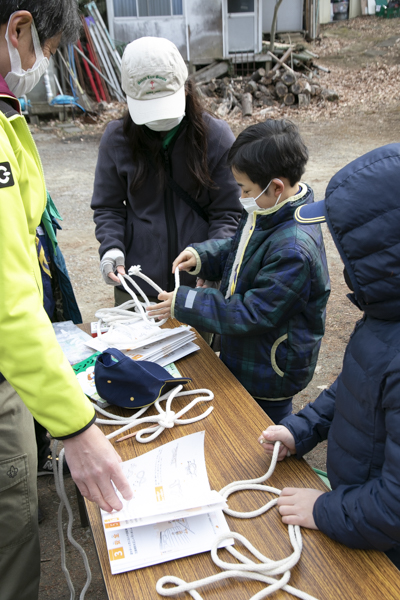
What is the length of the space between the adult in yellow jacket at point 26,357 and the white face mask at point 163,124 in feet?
2.54

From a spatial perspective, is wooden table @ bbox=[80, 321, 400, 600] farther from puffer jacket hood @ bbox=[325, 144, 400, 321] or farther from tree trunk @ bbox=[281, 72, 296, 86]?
tree trunk @ bbox=[281, 72, 296, 86]

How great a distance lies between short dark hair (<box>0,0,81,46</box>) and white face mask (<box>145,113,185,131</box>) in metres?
0.80

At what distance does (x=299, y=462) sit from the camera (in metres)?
1.38

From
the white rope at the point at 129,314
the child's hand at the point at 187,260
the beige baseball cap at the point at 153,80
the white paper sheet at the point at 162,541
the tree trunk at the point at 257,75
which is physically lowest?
the white paper sheet at the point at 162,541

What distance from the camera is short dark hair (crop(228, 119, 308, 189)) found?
1.72m

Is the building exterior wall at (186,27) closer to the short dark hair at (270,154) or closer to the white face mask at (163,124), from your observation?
the white face mask at (163,124)

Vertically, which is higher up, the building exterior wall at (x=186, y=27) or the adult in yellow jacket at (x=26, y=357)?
the building exterior wall at (x=186, y=27)

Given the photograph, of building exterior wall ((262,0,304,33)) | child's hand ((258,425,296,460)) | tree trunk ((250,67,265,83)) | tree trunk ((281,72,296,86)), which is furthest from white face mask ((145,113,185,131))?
building exterior wall ((262,0,304,33))

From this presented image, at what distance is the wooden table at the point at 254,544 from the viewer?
1.05 metres

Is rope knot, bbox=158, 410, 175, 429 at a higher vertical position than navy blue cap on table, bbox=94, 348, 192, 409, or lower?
lower

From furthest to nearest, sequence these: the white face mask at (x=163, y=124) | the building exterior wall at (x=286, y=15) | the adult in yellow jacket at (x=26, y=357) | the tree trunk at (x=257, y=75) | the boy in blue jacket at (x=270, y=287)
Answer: the building exterior wall at (x=286, y=15) < the tree trunk at (x=257, y=75) < the white face mask at (x=163, y=124) < the boy in blue jacket at (x=270, y=287) < the adult in yellow jacket at (x=26, y=357)

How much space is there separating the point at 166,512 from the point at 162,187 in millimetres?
1549

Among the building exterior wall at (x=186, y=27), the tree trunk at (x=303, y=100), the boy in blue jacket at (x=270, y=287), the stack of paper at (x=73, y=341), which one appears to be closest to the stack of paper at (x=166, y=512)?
the boy in blue jacket at (x=270, y=287)

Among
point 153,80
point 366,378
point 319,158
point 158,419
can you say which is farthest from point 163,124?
point 319,158
